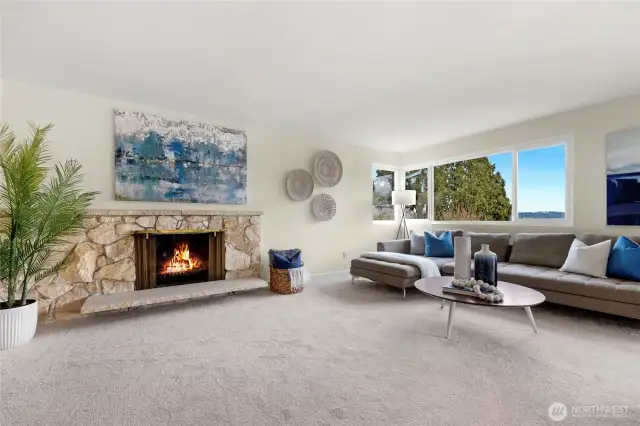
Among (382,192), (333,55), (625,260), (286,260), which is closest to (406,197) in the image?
(382,192)

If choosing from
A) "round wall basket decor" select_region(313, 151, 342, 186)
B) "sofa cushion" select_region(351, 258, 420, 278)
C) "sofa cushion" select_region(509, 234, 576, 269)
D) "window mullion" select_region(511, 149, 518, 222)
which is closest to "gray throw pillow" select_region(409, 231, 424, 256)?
"sofa cushion" select_region(351, 258, 420, 278)

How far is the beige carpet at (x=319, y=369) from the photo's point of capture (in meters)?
1.55

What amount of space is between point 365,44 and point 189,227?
9.49 ft

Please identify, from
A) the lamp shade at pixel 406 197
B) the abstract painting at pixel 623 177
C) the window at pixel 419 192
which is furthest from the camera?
the window at pixel 419 192

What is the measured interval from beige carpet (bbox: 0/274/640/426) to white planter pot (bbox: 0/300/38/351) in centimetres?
12

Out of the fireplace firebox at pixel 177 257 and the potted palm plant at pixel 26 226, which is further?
the fireplace firebox at pixel 177 257

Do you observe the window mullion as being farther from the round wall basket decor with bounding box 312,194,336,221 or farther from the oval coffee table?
the round wall basket decor with bounding box 312,194,336,221

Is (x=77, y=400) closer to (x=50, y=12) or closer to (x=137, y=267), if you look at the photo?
(x=137, y=267)

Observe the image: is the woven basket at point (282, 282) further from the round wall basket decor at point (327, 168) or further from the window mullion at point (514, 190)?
the window mullion at point (514, 190)

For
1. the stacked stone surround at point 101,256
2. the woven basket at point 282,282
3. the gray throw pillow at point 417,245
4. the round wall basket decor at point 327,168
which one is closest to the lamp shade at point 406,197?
the gray throw pillow at point 417,245

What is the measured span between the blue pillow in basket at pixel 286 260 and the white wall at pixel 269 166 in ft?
1.55

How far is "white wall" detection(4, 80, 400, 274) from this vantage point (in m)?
3.17

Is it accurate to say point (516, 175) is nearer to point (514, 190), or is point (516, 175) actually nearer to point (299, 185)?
point (514, 190)

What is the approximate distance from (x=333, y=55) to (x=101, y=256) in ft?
10.4
